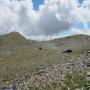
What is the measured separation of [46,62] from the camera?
41.2m

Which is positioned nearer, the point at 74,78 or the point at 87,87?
the point at 87,87

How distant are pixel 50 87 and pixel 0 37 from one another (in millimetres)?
106806

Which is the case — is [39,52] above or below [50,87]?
above

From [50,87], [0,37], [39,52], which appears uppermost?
[0,37]

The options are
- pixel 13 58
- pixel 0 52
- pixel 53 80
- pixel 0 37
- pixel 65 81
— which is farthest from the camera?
pixel 0 37

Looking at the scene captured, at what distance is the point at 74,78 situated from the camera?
78.3 ft

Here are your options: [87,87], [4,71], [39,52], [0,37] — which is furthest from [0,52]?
[0,37]

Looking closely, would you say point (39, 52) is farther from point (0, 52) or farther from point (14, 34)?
point (14, 34)

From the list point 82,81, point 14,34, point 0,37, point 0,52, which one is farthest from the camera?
point 14,34

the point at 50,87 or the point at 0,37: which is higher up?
the point at 0,37

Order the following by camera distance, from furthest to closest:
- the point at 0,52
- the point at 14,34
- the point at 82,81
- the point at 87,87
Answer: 1. the point at 14,34
2. the point at 0,52
3. the point at 82,81
4. the point at 87,87

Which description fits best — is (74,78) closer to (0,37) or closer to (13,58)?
(13,58)

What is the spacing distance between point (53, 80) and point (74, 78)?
1842 mm

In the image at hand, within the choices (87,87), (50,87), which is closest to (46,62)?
(50,87)
